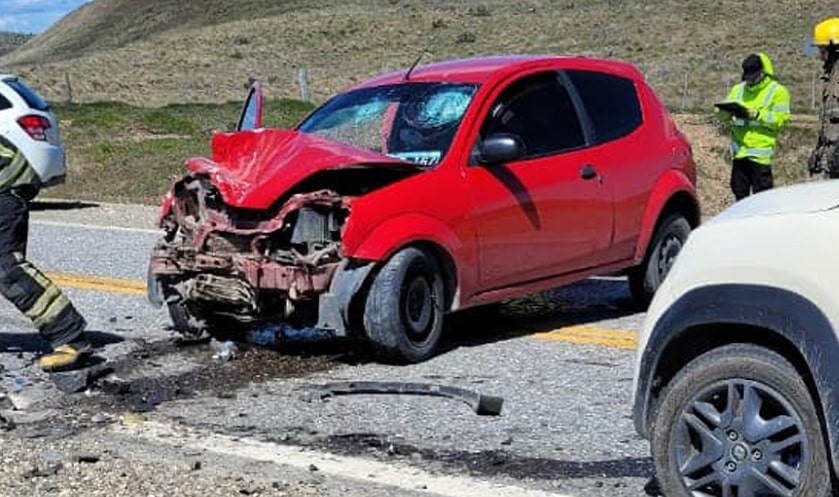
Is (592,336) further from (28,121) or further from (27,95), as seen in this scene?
(27,95)

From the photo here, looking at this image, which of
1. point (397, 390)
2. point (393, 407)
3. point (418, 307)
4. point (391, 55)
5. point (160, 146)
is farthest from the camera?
point (391, 55)

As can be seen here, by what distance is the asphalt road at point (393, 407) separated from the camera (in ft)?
19.6

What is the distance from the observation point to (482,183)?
8367 millimetres

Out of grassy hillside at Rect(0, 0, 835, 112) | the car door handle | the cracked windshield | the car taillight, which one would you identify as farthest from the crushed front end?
grassy hillside at Rect(0, 0, 835, 112)

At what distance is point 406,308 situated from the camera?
796cm

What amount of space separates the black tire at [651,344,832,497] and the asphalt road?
61cm

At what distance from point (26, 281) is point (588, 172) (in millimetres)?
3408

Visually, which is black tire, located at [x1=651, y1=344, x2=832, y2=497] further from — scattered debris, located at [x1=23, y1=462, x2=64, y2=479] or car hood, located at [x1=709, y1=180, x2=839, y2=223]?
scattered debris, located at [x1=23, y1=462, x2=64, y2=479]

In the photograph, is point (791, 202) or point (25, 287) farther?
point (25, 287)

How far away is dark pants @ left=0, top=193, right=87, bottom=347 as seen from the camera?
748 cm

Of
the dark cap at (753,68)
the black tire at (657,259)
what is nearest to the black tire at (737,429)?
the black tire at (657,259)

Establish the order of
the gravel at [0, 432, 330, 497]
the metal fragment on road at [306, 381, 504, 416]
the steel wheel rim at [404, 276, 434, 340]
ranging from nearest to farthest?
1. the gravel at [0, 432, 330, 497]
2. the metal fragment on road at [306, 381, 504, 416]
3. the steel wheel rim at [404, 276, 434, 340]

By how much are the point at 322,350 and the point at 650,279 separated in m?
2.43

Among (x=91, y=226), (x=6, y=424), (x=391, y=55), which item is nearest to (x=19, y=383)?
(x=6, y=424)
